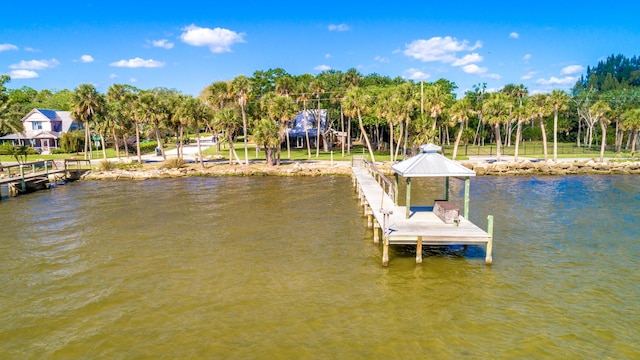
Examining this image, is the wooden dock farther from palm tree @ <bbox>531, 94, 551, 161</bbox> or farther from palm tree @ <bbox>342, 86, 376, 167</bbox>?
palm tree @ <bbox>531, 94, 551, 161</bbox>

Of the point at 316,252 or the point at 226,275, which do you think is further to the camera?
the point at 316,252

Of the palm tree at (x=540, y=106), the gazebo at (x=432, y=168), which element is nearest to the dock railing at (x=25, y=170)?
the gazebo at (x=432, y=168)

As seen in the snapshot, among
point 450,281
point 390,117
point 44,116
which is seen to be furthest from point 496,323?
point 44,116

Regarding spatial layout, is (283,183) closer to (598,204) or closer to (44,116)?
(598,204)

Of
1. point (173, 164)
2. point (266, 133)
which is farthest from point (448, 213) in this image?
point (173, 164)

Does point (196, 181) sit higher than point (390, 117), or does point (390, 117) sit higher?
point (390, 117)
